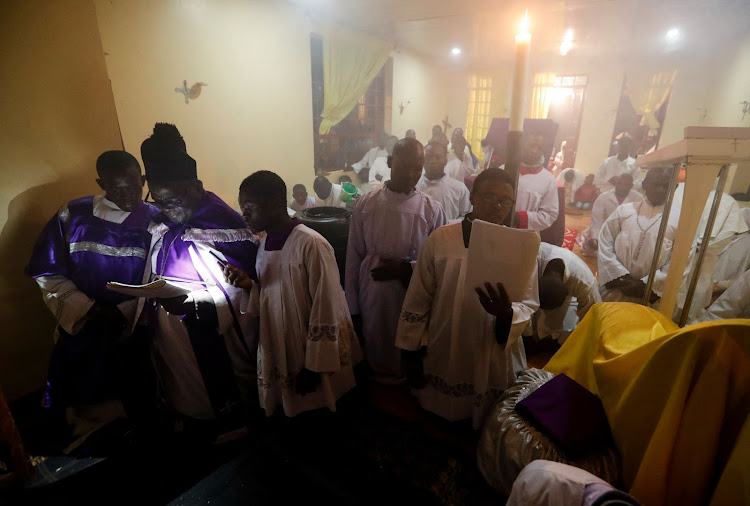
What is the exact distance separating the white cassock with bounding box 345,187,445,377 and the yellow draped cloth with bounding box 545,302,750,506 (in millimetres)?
1597

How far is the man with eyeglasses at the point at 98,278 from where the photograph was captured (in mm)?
2248

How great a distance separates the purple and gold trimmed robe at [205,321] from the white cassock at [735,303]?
361 cm

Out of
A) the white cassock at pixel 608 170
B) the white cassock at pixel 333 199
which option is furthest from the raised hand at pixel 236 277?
the white cassock at pixel 608 170

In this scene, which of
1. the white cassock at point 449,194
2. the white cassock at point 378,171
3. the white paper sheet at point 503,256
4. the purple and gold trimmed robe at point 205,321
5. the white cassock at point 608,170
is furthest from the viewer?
the white cassock at point 608,170

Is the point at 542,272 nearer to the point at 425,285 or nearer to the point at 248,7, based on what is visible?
the point at 425,285

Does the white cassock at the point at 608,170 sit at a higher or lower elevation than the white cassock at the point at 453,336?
higher

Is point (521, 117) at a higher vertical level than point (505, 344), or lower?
higher

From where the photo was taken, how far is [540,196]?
4047 millimetres

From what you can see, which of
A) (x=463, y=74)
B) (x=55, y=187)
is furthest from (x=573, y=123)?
(x=55, y=187)

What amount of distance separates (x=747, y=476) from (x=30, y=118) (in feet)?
13.2

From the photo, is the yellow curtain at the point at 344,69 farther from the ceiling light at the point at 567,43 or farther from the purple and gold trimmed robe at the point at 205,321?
the purple and gold trimmed robe at the point at 205,321

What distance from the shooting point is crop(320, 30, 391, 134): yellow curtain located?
5969mm

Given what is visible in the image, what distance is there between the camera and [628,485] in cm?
135

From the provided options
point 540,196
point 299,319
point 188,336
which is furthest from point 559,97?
point 188,336
